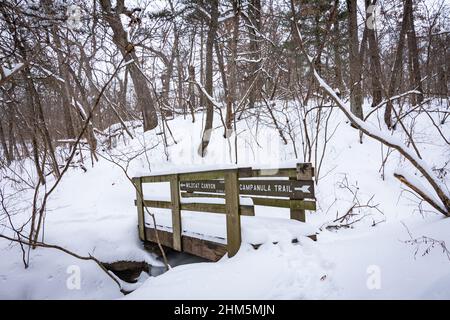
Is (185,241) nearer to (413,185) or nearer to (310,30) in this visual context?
(413,185)

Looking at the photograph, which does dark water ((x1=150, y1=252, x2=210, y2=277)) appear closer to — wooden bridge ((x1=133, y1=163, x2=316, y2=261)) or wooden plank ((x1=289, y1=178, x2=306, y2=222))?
wooden bridge ((x1=133, y1=163, x2=316, y2=261))

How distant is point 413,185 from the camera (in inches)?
128

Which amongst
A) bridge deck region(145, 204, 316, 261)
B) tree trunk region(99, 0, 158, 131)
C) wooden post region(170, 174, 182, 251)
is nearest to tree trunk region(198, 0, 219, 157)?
tree trunk region(99, 0, 158, 131)

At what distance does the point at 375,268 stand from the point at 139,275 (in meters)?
4.69

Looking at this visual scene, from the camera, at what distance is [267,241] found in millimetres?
Answer: 3377

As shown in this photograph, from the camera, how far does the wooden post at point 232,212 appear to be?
365 centimetres

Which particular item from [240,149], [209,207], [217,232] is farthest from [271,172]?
[240,149]

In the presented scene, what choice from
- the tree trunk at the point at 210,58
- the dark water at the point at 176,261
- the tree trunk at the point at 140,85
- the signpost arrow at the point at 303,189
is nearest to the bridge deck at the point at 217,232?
the dark water at the point at 176,261

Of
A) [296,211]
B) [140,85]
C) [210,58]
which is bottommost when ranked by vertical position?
[296,211]

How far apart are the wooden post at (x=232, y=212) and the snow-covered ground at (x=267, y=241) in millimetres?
147

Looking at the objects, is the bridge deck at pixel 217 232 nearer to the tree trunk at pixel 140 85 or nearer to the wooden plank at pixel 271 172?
the wooden plank at pixel 271 172

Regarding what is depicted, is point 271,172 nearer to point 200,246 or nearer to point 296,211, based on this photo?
point 296,211

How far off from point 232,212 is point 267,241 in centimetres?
62

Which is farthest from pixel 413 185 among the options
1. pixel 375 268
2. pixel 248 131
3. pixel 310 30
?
pixel 310 30
